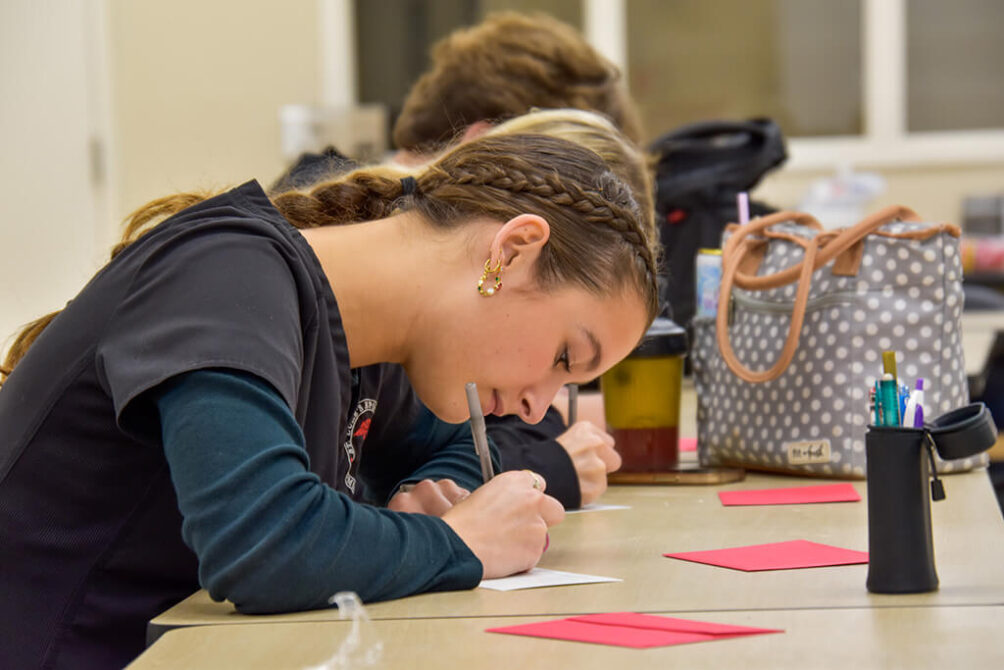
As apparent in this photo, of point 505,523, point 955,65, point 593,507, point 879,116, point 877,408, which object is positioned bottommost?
point 593,507

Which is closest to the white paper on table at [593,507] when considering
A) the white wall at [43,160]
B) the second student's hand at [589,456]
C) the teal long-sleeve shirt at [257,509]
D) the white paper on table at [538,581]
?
the second student's hand at [589,456]

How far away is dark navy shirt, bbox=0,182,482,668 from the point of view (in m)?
0.86

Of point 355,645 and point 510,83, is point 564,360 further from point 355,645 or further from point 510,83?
point 510,83

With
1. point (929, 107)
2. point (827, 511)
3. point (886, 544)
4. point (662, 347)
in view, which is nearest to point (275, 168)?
point (929, 107)

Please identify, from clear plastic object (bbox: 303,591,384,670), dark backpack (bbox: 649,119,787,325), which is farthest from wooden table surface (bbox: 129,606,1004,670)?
dark backpack (bbox: 649,119,787,325)

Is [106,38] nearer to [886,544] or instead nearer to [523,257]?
[523,257]

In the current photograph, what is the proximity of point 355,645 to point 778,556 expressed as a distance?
0.41 metres

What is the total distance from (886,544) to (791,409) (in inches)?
26.7

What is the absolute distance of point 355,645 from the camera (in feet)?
2.57

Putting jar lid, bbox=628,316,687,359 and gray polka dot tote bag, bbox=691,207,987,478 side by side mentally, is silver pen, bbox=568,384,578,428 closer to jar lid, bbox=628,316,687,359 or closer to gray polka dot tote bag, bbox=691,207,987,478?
jar lid, bbox=628,316,687,359

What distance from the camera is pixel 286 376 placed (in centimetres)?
92

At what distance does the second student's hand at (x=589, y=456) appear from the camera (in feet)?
4.47

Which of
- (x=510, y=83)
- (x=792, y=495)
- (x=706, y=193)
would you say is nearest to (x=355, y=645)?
(x=792, y=495)

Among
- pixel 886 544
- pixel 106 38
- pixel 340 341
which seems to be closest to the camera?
pixel 886 544
